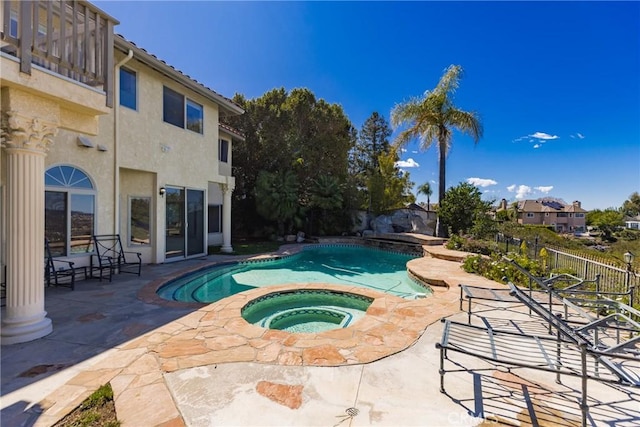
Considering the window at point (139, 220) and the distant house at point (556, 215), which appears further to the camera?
the distant house at point (556, 215)

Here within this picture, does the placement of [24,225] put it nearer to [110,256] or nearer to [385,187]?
[110,256]

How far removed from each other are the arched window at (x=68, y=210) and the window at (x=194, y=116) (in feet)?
14.2

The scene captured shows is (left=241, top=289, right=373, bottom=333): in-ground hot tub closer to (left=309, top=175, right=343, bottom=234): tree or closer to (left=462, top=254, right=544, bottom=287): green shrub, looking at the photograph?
(left=462, top=254, right=544, bottom=287): green shrub

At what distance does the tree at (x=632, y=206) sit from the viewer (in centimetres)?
6209

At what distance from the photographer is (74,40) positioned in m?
4.29

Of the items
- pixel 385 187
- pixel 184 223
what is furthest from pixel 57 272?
pixel 385 187

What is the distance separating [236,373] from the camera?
128 inches

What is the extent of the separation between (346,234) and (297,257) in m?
7.77

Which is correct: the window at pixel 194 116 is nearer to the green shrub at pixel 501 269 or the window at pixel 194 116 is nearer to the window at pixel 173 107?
the window at pixel 173 107

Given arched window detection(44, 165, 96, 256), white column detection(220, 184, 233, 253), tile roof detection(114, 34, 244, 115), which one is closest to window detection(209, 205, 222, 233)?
white column detection(220, 184, 233, 253)

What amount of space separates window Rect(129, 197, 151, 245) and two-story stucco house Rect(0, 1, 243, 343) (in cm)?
3

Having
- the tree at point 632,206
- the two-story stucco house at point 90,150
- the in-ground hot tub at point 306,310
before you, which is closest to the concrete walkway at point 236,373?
the in-ground hot tub at point 306,310

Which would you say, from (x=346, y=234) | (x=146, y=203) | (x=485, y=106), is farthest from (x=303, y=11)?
(x=346, y=234)

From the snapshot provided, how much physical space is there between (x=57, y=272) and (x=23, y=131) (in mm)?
3895
